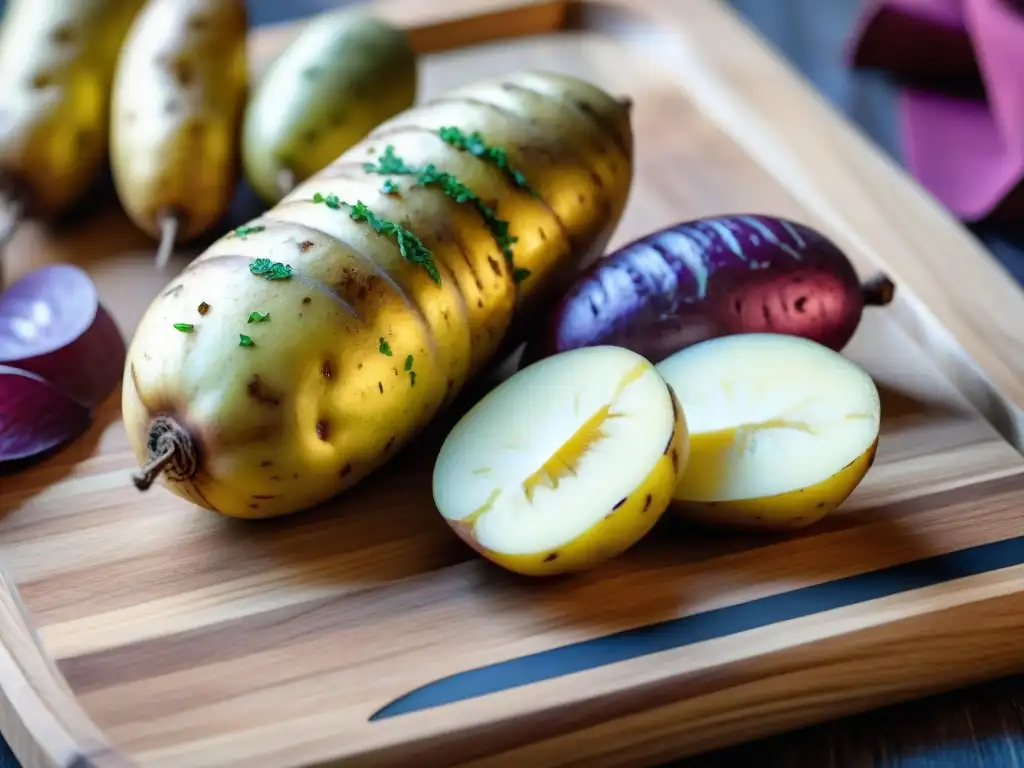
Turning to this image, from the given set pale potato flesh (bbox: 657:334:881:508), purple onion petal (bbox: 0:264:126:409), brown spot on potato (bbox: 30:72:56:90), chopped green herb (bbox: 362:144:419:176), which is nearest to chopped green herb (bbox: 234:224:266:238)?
chopped green herb (bbox: 362:144:419:176)

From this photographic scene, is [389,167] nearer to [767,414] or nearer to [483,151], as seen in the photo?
A: [483,151]

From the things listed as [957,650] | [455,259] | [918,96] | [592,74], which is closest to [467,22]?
[592,74]

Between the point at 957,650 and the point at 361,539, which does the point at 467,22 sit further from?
the point at 957,650

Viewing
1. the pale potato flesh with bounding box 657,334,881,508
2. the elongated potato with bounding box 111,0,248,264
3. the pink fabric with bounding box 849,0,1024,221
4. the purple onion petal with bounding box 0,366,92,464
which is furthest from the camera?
the pink fabric with bounding box 849,0,1024,221

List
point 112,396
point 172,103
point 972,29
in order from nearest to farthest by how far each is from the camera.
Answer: point 112,396 < point 172,103 < point 972,29

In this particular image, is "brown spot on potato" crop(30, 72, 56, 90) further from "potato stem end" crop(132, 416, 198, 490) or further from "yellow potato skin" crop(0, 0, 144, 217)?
"potato stem end" crop(132, 416, 198, 490)
